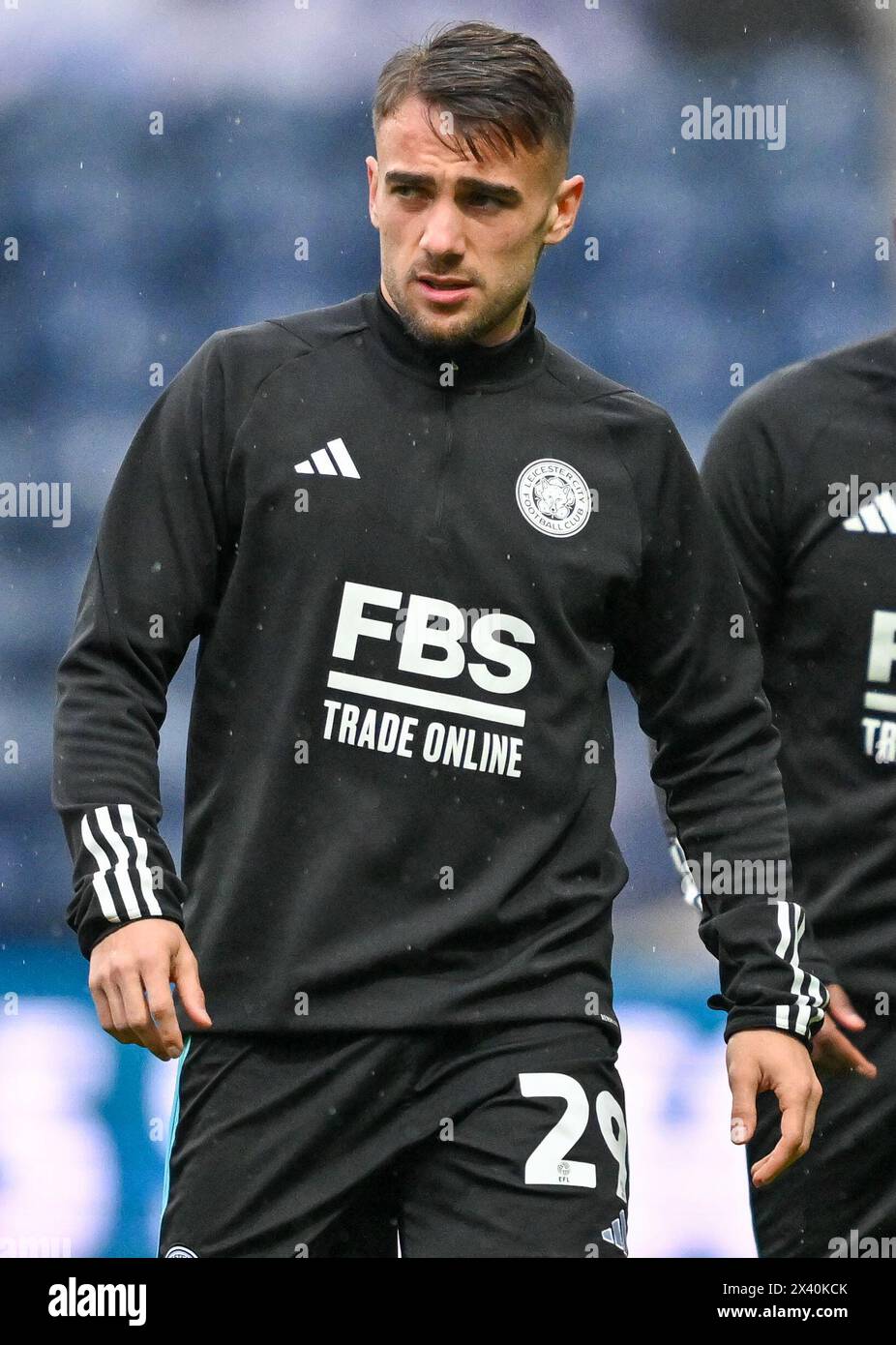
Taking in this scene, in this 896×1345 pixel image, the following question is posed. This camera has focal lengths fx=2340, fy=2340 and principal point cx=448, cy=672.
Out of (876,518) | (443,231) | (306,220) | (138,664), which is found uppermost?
(306,220)

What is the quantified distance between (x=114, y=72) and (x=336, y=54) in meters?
0.63

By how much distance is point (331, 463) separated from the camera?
3.10 meters

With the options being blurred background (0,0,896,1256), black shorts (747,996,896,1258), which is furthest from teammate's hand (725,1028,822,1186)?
blurred background (0,0,896,1256)

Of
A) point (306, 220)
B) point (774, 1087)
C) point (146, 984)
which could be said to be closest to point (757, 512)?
point (774, 1087)

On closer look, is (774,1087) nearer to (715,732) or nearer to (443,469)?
(715,732)

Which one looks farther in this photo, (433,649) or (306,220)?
(306,220)

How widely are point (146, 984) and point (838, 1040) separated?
130 cm

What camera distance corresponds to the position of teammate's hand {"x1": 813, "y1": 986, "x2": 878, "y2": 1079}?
3.61m

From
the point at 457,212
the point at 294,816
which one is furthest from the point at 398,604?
the point at 457,212

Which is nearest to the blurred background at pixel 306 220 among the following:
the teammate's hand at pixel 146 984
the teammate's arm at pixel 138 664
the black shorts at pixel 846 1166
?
the black shorts at pixel 846 1166

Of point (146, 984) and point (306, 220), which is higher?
point (306, 220)

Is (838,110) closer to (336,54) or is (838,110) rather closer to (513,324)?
(336,54)

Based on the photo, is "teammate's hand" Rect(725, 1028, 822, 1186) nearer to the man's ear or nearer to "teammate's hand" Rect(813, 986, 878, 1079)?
"teammate's hand" Rect(813, 986, 878, 1079)

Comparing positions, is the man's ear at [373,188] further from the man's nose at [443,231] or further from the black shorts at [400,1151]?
the black shorts at [400,1151]
